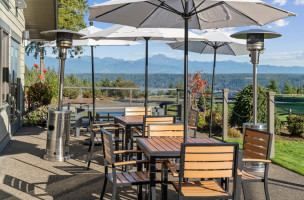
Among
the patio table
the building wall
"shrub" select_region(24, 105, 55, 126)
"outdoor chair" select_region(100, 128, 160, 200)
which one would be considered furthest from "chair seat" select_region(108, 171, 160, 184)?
"shrub" select_region(24, 105, 55, 126)

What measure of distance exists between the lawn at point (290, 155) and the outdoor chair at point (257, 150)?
2056mm

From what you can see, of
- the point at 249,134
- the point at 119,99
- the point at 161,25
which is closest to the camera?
the point at 249,134

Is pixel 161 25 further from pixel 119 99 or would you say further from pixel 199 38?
pixel 119 99

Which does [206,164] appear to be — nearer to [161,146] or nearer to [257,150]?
[161,146]

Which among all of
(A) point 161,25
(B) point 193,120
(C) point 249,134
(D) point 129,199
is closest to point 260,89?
(B) point 193,120

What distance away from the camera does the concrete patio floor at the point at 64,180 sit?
15.5ft

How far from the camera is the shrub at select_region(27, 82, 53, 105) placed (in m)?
11.5

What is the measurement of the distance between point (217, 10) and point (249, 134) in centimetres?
173

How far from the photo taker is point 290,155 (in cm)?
802

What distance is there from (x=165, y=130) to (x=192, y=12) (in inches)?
73.2

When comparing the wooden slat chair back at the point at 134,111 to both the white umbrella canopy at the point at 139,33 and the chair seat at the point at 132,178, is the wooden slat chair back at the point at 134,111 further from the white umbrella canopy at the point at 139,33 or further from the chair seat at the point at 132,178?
the chair seat at the point at 132,178

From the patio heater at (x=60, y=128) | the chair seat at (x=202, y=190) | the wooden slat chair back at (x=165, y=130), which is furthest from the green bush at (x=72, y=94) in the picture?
the chair seat at (x=202, y=190)

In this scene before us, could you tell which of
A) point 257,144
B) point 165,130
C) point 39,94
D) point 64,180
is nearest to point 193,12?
point 165,130

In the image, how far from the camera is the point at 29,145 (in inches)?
324
